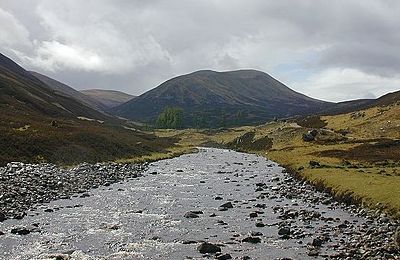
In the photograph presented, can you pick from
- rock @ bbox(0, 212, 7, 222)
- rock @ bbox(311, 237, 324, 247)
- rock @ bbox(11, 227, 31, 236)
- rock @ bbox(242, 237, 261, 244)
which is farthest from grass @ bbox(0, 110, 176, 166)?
rock @ bbox(311, 237, 324, 247)

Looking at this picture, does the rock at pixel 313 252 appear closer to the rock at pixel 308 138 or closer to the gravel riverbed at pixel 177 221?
the gravel riverbed at pixel 177 221

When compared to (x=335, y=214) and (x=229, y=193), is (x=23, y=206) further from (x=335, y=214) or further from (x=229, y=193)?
(x=335, y=214)

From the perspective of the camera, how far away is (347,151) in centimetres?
8238

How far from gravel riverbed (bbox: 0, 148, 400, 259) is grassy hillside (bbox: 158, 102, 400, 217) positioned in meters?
2.40

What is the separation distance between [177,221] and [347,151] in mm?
56938

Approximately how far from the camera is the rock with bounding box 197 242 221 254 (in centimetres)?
2553

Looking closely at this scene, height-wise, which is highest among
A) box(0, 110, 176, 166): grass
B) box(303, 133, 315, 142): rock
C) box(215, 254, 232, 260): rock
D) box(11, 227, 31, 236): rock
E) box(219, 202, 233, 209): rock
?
box(303, 133, 315, 142): rock

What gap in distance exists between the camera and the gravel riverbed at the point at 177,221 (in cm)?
2531

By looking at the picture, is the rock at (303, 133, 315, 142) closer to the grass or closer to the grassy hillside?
the grassy hillside

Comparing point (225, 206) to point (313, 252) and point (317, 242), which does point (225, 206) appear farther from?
point (313, 252)

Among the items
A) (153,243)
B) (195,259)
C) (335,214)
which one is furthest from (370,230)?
(153,243)

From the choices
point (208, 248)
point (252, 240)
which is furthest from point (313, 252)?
point (208, 248)

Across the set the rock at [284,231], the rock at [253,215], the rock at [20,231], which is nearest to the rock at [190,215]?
the rock at [253,215]

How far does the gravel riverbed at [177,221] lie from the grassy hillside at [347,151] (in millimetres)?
2400
